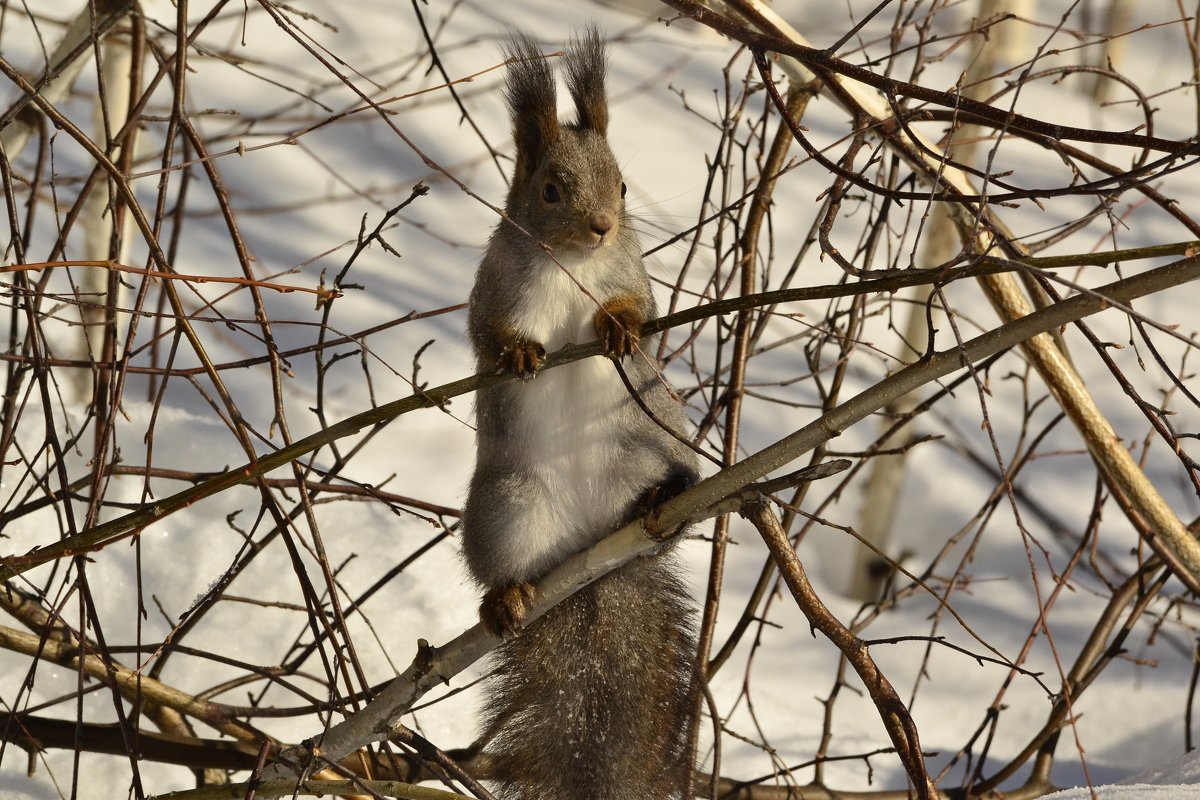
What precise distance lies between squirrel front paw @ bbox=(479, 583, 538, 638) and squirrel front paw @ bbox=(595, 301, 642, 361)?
0.31m

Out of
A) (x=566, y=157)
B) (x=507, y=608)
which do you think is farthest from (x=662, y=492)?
(x=566, y=157)

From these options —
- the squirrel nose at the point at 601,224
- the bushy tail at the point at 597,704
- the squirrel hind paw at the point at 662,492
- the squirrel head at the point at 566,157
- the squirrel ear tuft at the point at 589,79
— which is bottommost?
the bushy tail at the point at 597,704

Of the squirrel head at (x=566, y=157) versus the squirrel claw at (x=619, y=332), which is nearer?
the squirrel claw at (x=619, y=332)

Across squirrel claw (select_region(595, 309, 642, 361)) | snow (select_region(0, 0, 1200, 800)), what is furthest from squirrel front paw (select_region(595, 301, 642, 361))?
snow (select_region(0, 0, 1200, 800))

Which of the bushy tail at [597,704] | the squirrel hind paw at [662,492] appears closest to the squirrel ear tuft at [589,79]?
the squirrel hind paw at [662,492]

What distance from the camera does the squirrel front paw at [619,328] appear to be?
1233mm

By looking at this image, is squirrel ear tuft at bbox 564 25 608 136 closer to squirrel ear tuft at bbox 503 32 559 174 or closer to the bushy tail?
squirrel ear tuft at bbox 503 32 559 174

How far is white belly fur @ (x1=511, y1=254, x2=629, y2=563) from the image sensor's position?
1.39m

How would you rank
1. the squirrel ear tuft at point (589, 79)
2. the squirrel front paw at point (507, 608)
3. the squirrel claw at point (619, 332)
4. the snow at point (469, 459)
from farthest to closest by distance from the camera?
1. the snow at point (469, 459)
2. the squirrel ear tuft at point (589, 79)
3. the squirrel front paw at point (507, 608)
4. the squirrel claw at point (619, 332)

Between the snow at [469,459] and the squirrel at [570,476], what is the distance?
0.09 m

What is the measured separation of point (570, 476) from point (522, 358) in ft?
0.77

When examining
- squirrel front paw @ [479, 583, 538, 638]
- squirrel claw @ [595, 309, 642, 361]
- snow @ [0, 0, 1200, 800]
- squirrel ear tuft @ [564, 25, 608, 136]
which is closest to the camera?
squirrel claw @ [595, 309, 642, 361]

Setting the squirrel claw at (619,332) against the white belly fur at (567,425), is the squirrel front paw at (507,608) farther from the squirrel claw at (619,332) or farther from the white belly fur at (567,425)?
the squirrel claw at (619,332)

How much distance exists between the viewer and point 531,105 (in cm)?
145
